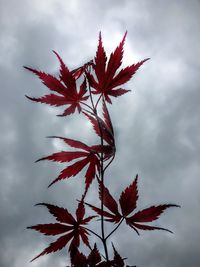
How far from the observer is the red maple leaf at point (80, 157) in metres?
1.80

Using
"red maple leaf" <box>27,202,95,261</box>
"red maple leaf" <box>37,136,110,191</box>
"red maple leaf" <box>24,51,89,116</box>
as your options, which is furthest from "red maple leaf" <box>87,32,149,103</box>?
"red maple leaf" <box>27,202,95,261</box>

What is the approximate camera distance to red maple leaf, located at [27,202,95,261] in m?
1.89

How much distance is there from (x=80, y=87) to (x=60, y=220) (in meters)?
1.00

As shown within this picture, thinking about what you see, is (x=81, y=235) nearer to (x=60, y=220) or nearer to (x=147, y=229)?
(x=60, y=220)

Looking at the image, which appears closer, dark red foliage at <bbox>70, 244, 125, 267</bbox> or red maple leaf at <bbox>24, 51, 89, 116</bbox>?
dark red foliage at <bbox>70, 244, 125, 267</bbox>

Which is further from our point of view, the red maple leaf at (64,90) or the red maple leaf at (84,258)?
the red maple leaf at (64,90)

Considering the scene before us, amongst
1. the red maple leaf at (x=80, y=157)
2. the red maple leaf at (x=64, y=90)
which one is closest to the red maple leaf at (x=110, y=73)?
the red maple leaf at (x=64, y=90)

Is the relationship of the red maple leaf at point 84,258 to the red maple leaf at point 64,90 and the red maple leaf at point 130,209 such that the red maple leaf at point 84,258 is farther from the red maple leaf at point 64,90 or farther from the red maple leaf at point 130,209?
the red maple leaf at point 64,90

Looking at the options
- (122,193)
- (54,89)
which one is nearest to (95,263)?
(122,193)

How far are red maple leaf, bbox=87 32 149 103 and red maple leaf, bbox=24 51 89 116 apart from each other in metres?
0.12

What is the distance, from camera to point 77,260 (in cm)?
173

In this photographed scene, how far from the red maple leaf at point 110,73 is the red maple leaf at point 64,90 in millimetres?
120

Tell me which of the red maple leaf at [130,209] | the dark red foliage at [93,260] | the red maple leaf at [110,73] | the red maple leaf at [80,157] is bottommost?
the dark red foliage at [93,260]

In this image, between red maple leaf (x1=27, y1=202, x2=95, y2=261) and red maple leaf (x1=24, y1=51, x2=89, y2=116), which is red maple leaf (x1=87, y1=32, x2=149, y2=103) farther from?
red maple leaf (x1=27, y1=202, x2=95, y2=261)
